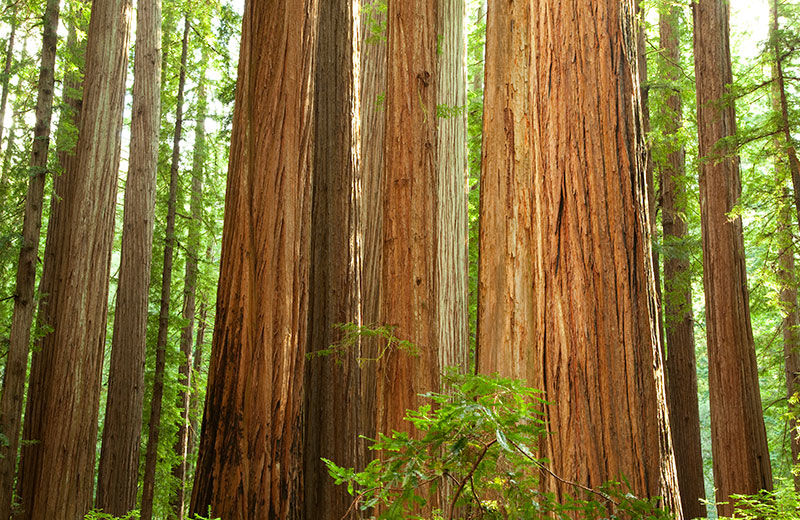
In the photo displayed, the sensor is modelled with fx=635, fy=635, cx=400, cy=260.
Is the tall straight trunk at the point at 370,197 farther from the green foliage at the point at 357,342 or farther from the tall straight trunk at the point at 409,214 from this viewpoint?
the tall straight trunk at the point at 409,214

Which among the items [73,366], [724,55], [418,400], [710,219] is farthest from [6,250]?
[724,55]

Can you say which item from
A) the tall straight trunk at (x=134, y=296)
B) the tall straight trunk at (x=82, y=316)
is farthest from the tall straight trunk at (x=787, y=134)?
the tall straight trunk at (x=134, y=296)

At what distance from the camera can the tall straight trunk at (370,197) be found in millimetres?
7031

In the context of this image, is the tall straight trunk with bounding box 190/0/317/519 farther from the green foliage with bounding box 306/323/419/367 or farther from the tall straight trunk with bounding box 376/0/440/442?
the tall straight trunk with bounding box 376/0/440/442

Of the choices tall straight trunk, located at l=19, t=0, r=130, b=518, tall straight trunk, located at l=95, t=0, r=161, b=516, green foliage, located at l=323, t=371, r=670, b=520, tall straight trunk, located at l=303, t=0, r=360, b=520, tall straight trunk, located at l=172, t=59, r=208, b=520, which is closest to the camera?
green foliage, located at l=323, t=371, r=670, b=520

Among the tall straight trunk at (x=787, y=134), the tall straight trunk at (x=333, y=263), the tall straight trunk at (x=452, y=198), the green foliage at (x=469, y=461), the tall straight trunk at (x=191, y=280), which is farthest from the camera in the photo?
the tall straight trunk at (x=191, y=280)

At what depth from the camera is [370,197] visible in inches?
305

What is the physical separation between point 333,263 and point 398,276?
108 centimetres

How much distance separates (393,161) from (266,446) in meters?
2.45

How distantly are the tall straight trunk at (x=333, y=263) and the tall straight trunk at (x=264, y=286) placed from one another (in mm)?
1025

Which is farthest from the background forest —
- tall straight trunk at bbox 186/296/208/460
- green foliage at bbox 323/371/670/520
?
tall straight trunk at bbox 186/296/208/460

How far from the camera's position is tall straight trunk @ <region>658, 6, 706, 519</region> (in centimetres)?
1140

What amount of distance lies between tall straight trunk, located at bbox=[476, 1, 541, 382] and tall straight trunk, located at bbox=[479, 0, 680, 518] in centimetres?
107

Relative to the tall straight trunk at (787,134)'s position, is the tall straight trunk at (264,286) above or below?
below
